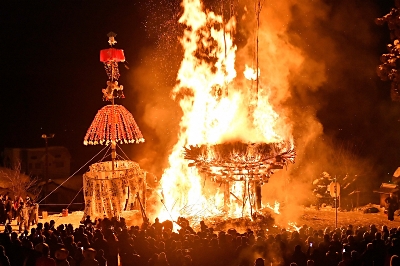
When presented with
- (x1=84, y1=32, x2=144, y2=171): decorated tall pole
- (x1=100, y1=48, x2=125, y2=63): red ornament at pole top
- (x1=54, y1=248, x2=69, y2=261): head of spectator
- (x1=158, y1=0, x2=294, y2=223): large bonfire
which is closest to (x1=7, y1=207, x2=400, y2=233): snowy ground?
(x1=158, y1=0, x2=294, y2=223): large bonfire

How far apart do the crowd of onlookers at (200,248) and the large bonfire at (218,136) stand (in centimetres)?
378

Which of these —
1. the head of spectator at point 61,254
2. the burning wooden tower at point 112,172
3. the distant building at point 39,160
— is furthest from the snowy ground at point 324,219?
the distant building at point 39,160

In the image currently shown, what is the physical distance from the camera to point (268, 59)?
21281mm

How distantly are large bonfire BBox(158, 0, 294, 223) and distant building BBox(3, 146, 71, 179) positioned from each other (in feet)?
56.5

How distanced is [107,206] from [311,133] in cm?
1428

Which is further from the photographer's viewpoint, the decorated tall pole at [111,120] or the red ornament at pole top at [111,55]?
the decorated tall pole at [111,120]

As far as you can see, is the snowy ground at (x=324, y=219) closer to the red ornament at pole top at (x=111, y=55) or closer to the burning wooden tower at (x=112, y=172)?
the burning wooden tower at (x=112, y=172)

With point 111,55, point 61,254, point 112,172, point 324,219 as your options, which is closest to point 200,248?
point 61,254

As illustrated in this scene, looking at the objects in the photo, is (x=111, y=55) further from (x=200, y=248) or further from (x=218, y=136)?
(x=200, y=248)

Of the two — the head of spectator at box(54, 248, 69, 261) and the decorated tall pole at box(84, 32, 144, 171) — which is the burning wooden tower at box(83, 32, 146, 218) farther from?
the head of spectator at box(54, 248, 69, 261)

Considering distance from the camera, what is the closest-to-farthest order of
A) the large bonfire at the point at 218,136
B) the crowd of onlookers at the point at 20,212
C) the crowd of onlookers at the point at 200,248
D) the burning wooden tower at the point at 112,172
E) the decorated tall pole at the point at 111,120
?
the crowd of onlookers at the point at 200,248
the large bonfire at the point at 218,136
the burning wooden tower at the point at 112,172
the crowd of onlookers at the point at 20,212
the decorated tall pole at the point at 111,120

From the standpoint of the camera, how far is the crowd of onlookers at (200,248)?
796 cm

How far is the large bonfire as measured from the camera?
13.2 metres

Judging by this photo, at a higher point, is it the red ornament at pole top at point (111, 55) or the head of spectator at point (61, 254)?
the red ornament at pole top at point (111, 55)
